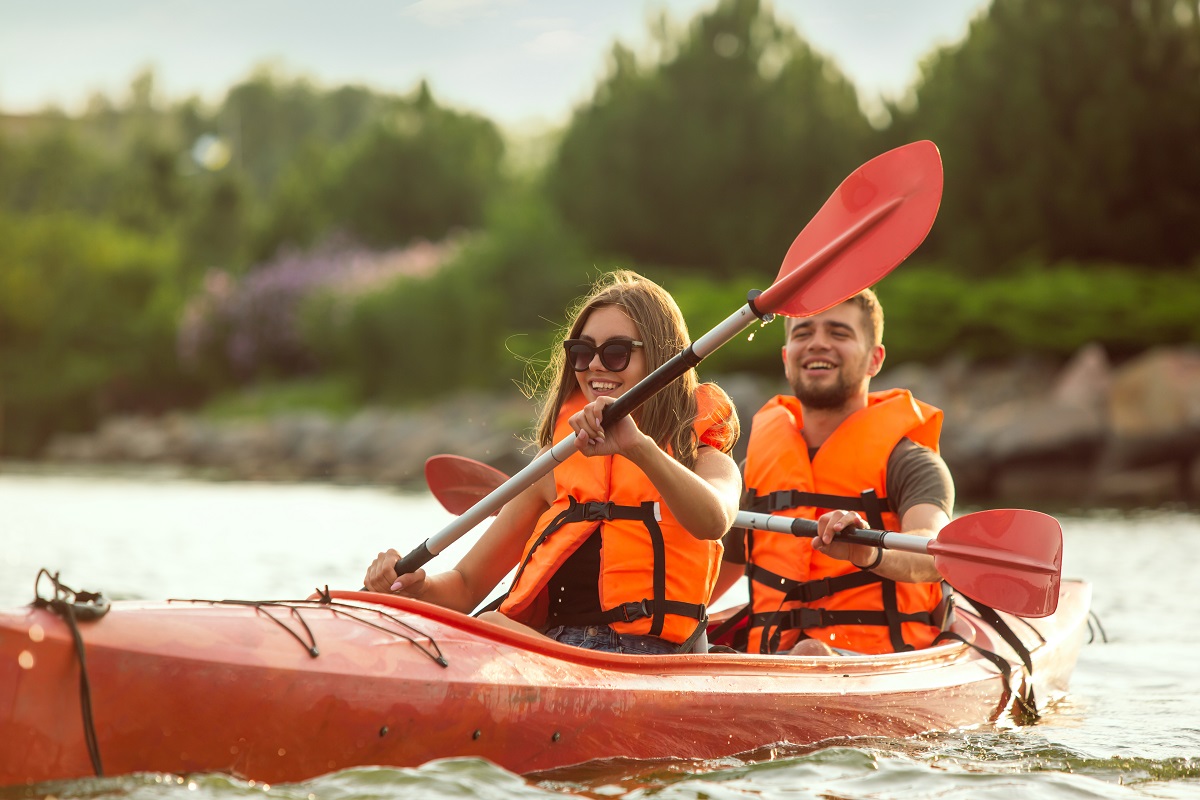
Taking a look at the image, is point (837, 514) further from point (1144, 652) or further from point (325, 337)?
point (325, 337)

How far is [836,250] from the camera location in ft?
12.0

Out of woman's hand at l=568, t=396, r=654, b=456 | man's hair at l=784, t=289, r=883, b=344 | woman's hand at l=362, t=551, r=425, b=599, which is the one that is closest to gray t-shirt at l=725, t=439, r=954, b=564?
man's hair at l=784, t=289, r=883, b=344

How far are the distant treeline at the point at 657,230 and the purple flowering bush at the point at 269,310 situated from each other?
60 mm

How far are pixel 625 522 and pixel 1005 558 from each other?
3.60 ft

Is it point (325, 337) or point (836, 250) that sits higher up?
point (325, 337)

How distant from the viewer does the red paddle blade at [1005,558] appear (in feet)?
12.2

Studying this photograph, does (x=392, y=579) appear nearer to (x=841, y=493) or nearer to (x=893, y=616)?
(x=841, y=493)

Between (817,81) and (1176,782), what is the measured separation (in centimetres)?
2035

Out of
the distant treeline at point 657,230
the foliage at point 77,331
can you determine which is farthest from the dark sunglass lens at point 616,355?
the foliage at point 77,331

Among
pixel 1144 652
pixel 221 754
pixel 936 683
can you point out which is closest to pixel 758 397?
pixel 1144 652

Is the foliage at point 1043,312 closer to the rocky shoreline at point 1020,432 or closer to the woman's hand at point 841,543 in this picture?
the rocky shoreline at point 1020,432

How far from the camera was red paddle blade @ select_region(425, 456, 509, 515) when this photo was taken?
4352mm

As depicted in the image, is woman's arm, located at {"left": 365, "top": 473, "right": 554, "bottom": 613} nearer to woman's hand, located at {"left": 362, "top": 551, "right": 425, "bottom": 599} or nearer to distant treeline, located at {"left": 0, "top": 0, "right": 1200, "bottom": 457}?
woman's hand, located at {"left": 362, "top": 551, "right": 425, "bottom": 599}

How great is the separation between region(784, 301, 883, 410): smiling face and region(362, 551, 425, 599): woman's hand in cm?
139
